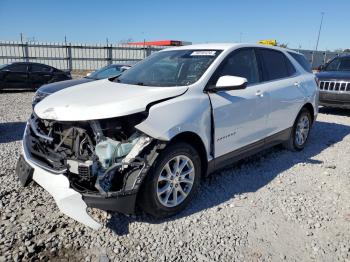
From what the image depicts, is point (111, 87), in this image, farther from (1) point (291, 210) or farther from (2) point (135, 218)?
(1) point (291, 210)

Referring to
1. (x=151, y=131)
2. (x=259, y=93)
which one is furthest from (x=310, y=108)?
(x=151, y=131)

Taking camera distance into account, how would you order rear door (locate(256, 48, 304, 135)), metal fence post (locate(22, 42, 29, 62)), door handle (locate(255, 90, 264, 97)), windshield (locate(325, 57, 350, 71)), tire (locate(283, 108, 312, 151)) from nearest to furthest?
door handle (locate(255, 90, 264, 97)), rear door (locate(256, 48, 304, 135)), tire (locate(283, 108, 312, 151)), windshield (locate(325, 57, 350, 71)), metal fence post (locate(22, 42, 29, 62))

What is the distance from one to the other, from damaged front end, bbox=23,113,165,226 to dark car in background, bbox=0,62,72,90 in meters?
12.3

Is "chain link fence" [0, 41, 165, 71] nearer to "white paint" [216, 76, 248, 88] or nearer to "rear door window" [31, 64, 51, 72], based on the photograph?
"rear door window" [31, 64, 51, 72]

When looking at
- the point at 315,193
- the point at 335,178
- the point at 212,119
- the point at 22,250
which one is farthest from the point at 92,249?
the point at 335,178

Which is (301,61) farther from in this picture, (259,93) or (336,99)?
(336,99)

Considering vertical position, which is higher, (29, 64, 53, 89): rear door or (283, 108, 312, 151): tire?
(283, 108, 312, 151): tire

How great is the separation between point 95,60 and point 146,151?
22804mm

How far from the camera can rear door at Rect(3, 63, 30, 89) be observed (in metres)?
13.7

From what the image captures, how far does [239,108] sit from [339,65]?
7488 millimetres

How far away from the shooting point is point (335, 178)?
4539mm

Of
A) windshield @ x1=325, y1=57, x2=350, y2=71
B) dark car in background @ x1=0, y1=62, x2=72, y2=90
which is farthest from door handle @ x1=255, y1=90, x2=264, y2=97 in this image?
dark car in background @ x1=0, y1=62, x2=72, y2=90

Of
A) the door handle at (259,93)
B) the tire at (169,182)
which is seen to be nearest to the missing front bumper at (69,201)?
the tire at (169,182)

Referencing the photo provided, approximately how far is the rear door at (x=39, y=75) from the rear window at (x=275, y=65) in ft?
40.5
